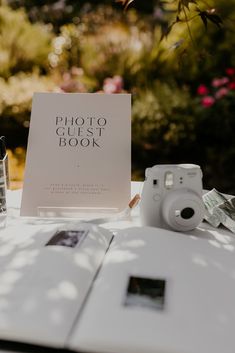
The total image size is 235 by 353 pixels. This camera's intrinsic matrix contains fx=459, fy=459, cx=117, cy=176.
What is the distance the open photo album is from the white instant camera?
8cm

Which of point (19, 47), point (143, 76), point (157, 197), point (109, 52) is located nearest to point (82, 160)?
point (157, 197)

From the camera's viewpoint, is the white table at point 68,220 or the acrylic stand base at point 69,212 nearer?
the white table at point 68,220

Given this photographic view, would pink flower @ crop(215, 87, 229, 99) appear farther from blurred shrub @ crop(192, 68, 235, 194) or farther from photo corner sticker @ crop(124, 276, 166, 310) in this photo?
photo corner sticker @ crop(124, 276, 166, 310)

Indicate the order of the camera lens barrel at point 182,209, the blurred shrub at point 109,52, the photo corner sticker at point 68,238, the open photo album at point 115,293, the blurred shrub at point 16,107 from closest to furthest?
1. the open photo album at point 115,293
2. the photo corner sticker at point 68,238
3. the camera lens barrel at point 182,209
4. the blurred shrub at point 16,107
5. the blurred shrub at point 109,52

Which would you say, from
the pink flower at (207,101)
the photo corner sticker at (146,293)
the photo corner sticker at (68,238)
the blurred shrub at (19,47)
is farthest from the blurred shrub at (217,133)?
the photo corner sticker at (146,293)

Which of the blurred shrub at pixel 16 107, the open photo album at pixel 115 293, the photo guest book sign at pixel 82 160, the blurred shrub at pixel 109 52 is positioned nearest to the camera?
the open photo album at pixel 115 293

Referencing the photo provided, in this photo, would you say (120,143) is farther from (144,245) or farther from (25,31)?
(25,31)

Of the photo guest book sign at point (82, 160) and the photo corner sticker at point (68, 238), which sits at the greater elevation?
the photo guest book sign at point (82, 160)

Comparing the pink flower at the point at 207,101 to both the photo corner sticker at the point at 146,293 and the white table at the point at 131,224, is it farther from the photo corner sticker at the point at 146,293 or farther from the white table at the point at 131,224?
the photo corner sticker at the point at 146,293

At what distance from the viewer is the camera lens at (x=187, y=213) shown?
957mm

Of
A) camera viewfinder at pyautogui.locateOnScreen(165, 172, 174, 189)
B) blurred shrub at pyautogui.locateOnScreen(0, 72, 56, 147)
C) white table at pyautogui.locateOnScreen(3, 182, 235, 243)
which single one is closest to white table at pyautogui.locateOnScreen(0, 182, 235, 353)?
A: white table at pyautogui.locateOnScreen(3, 182, 235, 243)

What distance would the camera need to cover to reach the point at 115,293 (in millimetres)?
670

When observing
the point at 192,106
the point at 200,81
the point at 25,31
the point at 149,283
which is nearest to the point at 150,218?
the point at 149,283

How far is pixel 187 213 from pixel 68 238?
0.86ft
